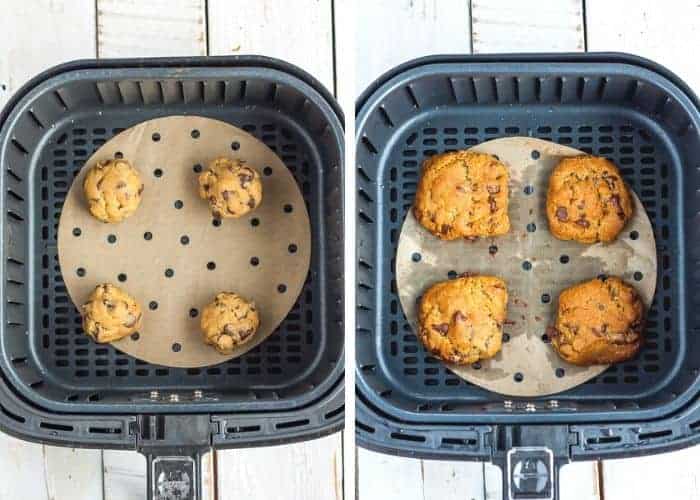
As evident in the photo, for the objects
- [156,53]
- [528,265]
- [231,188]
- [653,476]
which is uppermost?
[156,53]

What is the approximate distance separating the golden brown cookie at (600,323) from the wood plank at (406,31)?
37 centimetres

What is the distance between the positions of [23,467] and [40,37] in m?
0.59

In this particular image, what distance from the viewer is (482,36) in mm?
1161

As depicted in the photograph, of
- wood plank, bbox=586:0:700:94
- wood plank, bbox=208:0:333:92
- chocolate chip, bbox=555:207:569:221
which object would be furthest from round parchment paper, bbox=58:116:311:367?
wood plank, bbox=586:0:700:94

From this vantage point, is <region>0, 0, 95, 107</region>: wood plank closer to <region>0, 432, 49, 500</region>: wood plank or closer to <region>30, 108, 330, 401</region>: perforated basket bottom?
<region>30, 108, 330, 401</region>: perforated basket bottom

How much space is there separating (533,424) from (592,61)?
17.5 inches

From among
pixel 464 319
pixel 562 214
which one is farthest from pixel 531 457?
pixel 562 214

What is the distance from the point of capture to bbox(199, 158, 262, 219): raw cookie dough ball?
110cm

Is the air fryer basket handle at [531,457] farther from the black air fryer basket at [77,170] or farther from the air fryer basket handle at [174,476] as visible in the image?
the air fryer basket handle at [174,476]

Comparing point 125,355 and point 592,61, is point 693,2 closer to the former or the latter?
point 592,61

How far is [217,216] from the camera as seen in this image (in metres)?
1.14

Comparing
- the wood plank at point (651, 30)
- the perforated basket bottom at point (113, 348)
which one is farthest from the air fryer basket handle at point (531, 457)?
the wood plank at point (651, 30)

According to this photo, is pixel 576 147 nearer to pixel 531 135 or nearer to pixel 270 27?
pixel 531 135

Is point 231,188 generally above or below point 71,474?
above
